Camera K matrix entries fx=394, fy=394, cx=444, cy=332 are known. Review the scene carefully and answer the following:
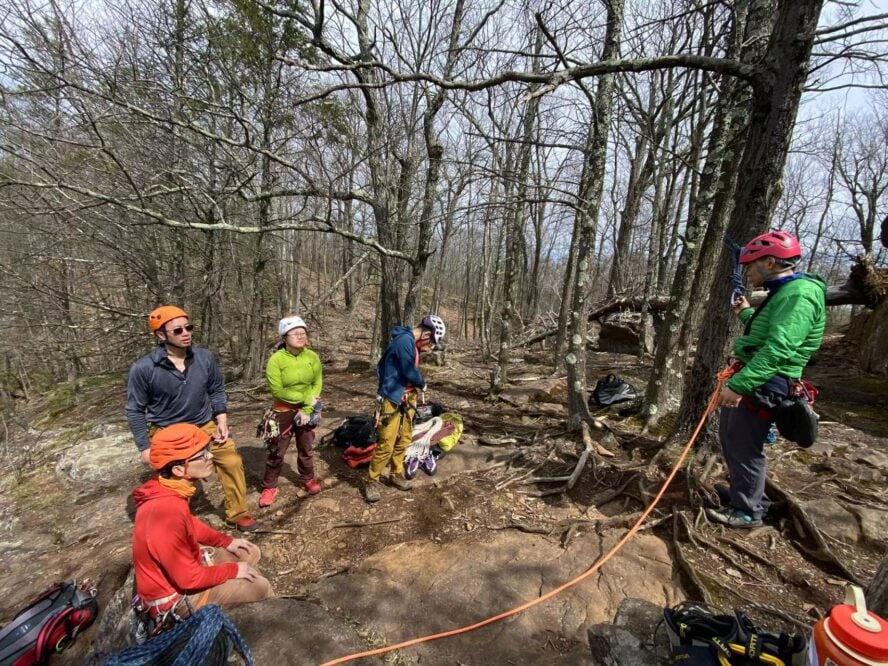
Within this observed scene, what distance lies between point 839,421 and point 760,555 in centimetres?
437

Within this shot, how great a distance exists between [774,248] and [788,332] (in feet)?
2.04

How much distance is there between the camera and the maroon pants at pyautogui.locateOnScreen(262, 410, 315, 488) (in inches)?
175

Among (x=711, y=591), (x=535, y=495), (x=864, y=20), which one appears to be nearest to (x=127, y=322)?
(x=535, y=495)

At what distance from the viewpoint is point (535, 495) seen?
4375 millimetres

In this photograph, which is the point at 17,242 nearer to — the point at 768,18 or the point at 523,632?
the point at 523,632

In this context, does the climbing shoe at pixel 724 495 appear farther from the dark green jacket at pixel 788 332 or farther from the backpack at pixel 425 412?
the backpack at pixel 425 412

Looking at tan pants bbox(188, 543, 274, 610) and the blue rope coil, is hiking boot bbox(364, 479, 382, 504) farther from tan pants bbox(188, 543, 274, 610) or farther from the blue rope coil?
the blue rope coil

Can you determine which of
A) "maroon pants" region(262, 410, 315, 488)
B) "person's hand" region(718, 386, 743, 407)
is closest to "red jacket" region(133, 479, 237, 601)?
"maroon pants" region(262, 410, 315, 488)

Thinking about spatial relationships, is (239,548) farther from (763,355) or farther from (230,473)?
(763,355)

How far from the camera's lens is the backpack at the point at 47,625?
2.89 m

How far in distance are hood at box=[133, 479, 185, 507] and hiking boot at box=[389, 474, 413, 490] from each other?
9.00 feet

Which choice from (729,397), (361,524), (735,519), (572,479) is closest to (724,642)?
(729,397)

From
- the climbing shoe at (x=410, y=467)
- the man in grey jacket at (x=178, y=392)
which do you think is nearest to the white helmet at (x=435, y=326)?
the climbing shoe at (x=410, y=467)

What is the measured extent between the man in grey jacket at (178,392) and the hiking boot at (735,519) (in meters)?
4.48
